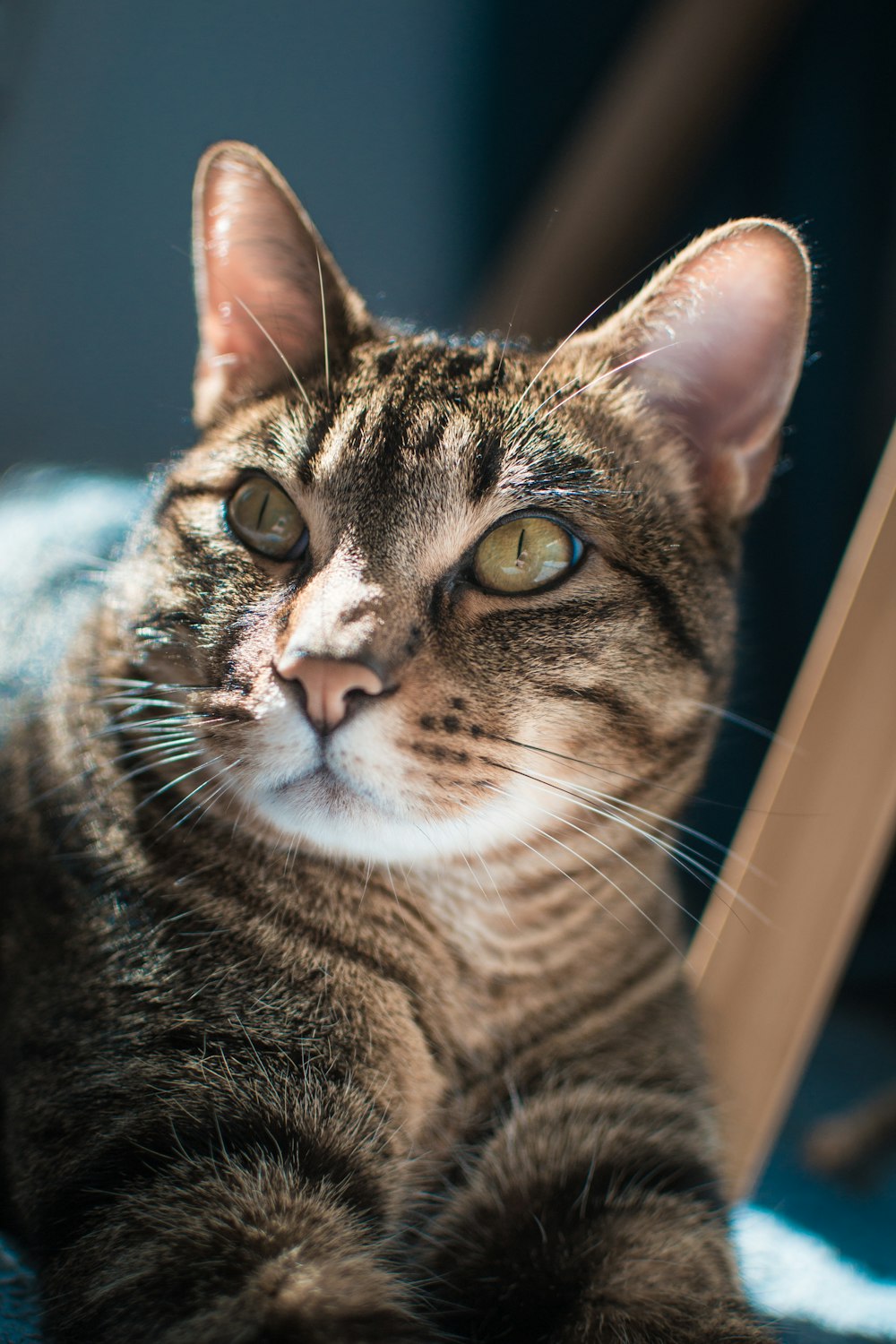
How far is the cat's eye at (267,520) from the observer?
2.42ft

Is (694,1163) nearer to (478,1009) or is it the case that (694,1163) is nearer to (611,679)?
(478,1009)

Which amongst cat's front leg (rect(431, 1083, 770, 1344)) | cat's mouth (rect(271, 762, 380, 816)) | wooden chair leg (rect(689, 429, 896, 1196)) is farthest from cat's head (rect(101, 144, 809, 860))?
cat's front leg (rect(431, 1083, 770, 1344))

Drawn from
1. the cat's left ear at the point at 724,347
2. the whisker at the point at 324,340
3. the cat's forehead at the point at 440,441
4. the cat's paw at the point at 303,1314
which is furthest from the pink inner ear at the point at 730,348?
the cat's paw at the point at 303,1314

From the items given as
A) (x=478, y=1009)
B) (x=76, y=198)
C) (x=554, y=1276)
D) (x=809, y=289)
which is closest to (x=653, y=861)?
(x=478, y=1009)

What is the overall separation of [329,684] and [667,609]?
0.29m

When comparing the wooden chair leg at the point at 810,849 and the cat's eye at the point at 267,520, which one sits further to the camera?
the wooden chair leg at the point at 810,849

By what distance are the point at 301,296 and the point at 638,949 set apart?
651mm

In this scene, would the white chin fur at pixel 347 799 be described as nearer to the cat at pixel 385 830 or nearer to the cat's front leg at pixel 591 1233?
the cat at pixel 385 830

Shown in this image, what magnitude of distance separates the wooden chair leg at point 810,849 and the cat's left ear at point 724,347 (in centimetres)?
16

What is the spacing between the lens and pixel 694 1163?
780 millimetres

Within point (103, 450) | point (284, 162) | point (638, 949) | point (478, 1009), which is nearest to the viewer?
point (478, 1009)

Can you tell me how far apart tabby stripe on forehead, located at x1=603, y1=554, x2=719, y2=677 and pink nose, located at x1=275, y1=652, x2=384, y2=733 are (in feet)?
0.75

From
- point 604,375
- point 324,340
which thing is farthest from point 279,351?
point 604,375

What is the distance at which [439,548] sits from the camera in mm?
688
